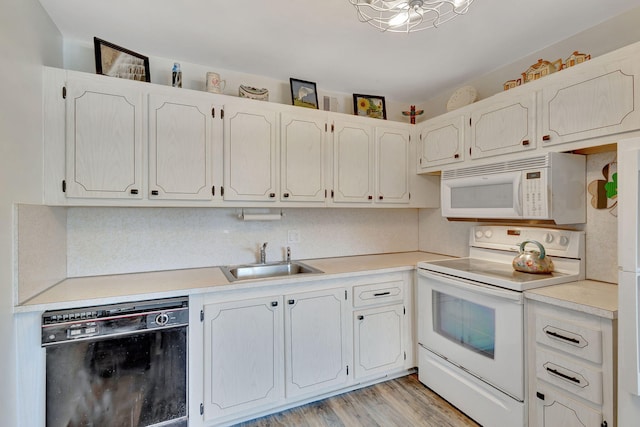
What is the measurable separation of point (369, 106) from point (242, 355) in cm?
231

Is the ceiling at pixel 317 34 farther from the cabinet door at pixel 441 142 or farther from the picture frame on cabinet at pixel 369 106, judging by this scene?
the cabinet door at pixel 441 142

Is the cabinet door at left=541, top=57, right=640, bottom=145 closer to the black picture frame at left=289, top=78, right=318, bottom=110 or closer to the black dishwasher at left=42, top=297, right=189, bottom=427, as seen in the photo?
the black picture frame at left=289, top=78, right=318, bottom=110

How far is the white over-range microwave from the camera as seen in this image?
173 cm

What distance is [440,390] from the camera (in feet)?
6.87

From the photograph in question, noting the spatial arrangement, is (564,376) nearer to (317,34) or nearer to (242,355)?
(242,355)

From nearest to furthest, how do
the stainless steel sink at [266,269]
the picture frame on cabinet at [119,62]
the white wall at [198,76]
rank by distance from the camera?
the picture frame on cabinet at [119,62] < the white wall at [198,76] < the stainless steel sink at [266,269]

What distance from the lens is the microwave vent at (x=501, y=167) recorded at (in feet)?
5.79

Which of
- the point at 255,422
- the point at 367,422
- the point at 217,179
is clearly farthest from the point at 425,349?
the point at 217,179

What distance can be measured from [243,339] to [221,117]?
1467mm

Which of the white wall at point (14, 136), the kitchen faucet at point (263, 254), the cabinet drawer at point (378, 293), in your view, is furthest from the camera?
the kitchen faucet at point (263, 254)

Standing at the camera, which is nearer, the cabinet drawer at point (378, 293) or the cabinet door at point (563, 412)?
the cabinet door at point (563, 412)

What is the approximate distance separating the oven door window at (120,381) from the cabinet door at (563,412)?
192cm

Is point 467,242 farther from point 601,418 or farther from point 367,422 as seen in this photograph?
point 367,422

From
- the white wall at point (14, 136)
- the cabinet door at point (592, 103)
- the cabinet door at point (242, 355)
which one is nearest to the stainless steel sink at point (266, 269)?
the cabinet door at point (242, 355)
